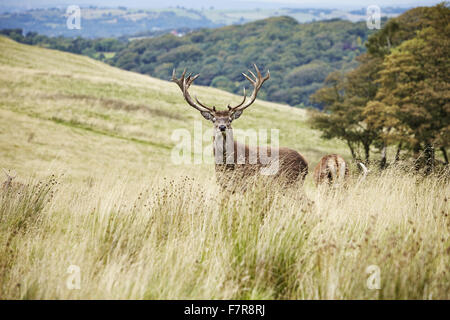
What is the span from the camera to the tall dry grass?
3480 millimetres

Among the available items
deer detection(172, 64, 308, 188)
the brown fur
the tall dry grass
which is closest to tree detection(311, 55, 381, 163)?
the brown fur

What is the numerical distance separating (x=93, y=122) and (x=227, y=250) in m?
32.7

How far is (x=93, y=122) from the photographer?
3422 cm

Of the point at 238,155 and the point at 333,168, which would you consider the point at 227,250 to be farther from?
the point at 333,168

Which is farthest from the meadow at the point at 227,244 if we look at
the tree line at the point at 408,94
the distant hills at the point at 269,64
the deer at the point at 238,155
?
the distant hills at the point at 269,64

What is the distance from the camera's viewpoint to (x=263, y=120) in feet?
158

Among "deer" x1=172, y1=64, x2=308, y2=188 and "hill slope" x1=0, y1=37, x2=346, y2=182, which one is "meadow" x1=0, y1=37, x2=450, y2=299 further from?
"hill slope" x1=0, y1=37, x2=346, y2=182

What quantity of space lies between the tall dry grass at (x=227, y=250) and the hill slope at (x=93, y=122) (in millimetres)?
7481

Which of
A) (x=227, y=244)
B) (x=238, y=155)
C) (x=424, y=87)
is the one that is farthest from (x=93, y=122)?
(x=227, y=244)

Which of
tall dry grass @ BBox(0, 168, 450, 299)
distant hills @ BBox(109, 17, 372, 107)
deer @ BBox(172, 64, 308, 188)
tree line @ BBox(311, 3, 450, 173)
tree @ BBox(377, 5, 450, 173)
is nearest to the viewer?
tall dry grass @ BBox(0, 168, 450, 299)

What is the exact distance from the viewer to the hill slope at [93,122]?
2328 cm

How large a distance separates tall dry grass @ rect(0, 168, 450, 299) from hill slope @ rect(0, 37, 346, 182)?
7481mm

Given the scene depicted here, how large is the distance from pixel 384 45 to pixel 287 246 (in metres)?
34.6

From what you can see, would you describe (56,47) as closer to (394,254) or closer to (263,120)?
(263,120)
